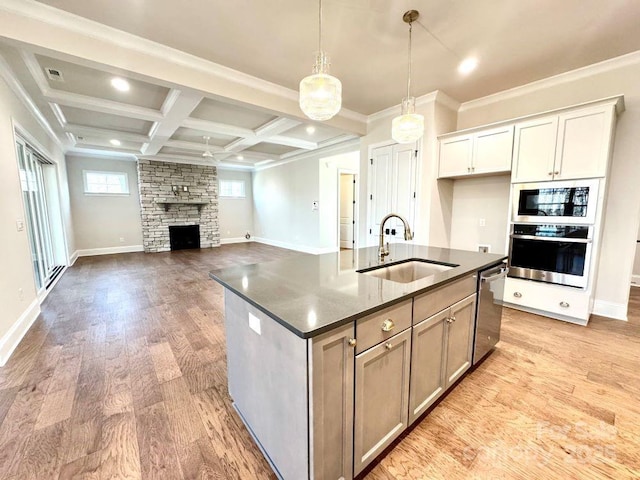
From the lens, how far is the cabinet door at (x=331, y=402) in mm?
1011

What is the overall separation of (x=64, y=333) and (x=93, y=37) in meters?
2.90

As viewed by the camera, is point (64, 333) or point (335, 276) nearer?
point (335, 276)

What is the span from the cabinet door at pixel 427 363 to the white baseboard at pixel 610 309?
2.93 m

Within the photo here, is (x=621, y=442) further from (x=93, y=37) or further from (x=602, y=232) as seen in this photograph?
(x=93, y=37)

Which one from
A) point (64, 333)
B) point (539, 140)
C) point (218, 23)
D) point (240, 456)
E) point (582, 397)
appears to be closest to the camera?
point (240, 456)

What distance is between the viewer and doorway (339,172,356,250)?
8.08m

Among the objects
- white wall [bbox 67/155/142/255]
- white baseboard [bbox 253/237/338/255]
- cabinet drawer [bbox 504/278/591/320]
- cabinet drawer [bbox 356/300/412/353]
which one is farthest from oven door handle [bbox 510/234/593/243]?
white wall [bbox 67/155/142/255]

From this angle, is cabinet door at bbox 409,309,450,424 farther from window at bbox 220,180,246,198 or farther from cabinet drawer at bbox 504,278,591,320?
window at bbox 220,180,246,198

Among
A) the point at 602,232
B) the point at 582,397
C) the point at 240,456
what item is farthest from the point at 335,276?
the point at 602,232

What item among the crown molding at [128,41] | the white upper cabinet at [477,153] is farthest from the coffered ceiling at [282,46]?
the white upper cabinet at [477,153]

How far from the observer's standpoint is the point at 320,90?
5.76 ft

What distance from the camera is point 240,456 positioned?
1.43 m

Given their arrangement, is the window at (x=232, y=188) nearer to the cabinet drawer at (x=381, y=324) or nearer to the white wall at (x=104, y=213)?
the white wall at (x=104, y=213)

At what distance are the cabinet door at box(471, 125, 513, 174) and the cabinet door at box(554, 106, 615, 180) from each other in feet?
1.56
